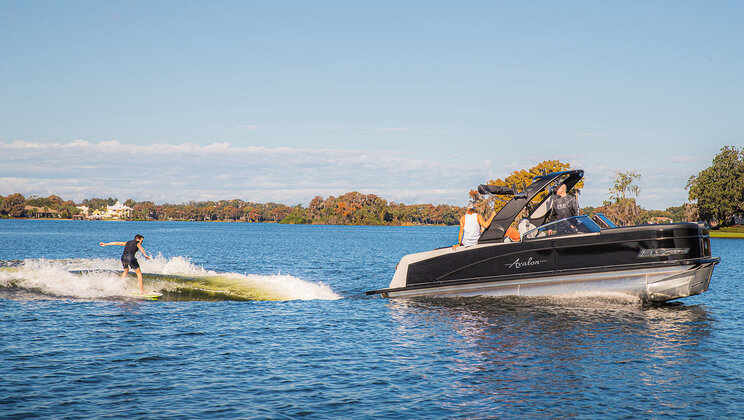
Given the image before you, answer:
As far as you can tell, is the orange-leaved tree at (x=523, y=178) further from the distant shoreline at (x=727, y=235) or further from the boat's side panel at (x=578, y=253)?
the boat's side panel at (x=578, y=253)

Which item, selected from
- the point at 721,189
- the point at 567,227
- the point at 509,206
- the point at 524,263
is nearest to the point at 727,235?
the point at 721,189

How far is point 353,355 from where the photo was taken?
36.7ft

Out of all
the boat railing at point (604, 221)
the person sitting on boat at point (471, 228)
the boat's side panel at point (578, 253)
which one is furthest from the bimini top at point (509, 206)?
the boat railing at point (604, 221)

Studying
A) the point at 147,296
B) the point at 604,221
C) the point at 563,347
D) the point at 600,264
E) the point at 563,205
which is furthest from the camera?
the point at 147,296

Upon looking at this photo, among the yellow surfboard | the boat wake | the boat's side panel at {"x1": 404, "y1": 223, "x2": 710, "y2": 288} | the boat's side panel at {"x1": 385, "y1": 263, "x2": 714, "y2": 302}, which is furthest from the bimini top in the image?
the yellow surfboard

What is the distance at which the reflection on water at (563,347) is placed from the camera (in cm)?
883

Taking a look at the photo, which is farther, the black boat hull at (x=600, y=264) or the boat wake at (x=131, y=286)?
the boat wake at (x=131, y=286)

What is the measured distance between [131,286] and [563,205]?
12951mm

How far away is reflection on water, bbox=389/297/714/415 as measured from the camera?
883cm

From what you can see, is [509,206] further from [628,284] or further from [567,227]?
[628,284]

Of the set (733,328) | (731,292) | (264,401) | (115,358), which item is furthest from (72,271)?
(731,292)

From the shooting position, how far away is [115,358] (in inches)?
424

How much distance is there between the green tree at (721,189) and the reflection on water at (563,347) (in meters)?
83.6

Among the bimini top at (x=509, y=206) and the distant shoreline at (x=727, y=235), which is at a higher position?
the bimini top at (x=509, y=206)
